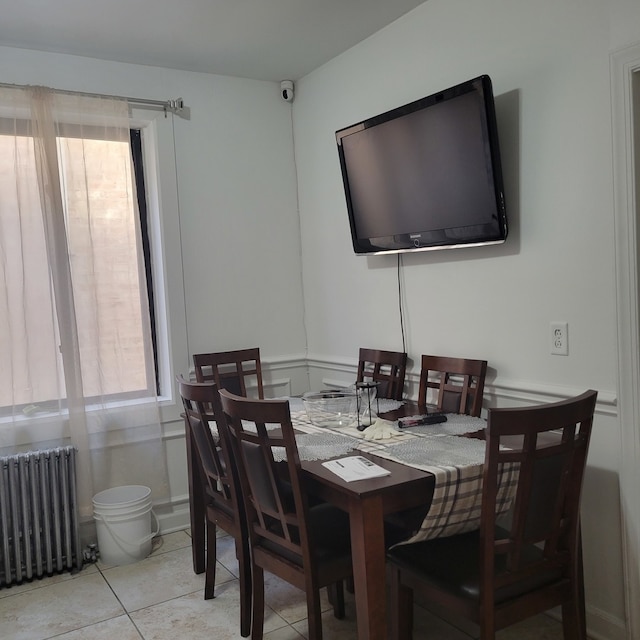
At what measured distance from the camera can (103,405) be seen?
336 cm

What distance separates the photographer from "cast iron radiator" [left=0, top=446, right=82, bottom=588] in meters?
3.05

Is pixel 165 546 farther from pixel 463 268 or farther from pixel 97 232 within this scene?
pixel 463 268

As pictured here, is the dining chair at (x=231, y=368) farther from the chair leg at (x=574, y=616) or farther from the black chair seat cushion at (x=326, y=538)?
the chair leg at (x=574, y=616)

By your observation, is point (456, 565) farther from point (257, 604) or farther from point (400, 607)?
point (257, 604)

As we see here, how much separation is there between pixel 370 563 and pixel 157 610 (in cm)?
133

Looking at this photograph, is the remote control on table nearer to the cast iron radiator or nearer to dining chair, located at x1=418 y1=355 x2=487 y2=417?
dining chair, located at x1=418 y1=355 x2=487 y2=417

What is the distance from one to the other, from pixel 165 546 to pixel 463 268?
2.14m

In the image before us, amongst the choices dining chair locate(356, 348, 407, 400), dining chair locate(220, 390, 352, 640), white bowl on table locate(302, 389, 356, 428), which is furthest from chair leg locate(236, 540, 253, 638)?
dining chair locate(356, 348, 407, 400)

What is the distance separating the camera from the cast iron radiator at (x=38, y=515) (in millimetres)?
3049

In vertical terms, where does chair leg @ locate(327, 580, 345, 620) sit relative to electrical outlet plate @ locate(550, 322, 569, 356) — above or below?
below

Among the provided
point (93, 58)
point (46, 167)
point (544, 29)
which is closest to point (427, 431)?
point (544, 29)

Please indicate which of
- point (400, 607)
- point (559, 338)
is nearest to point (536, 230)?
point (559, 338)

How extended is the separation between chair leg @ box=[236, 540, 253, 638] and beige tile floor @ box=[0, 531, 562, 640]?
0.06 m

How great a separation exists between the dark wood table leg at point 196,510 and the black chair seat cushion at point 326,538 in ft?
2.41
